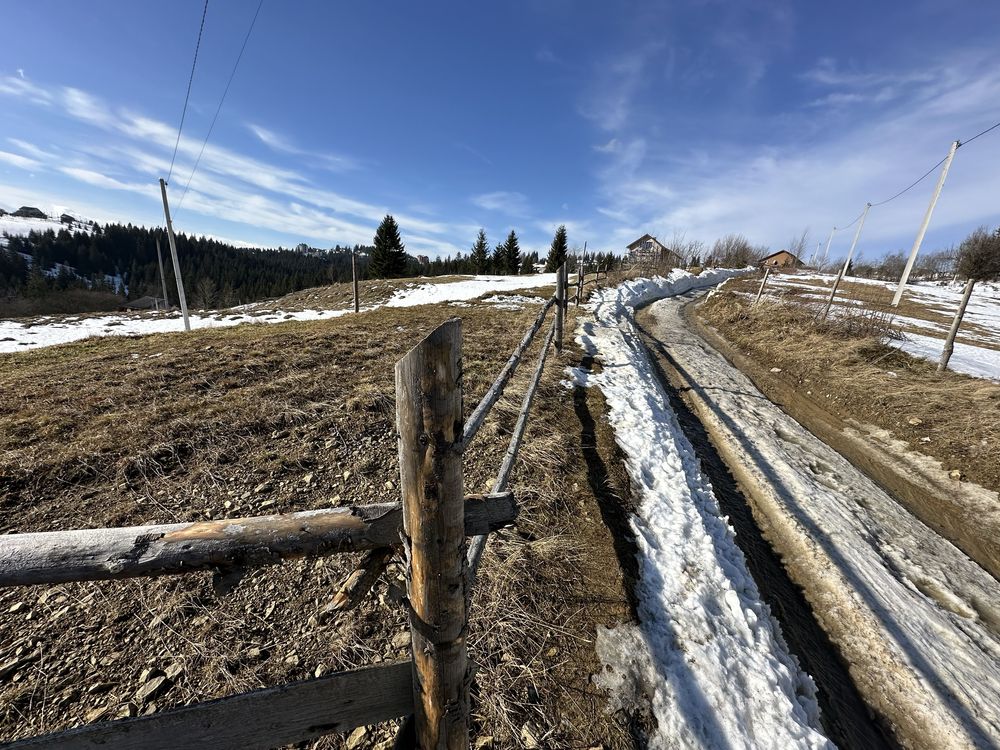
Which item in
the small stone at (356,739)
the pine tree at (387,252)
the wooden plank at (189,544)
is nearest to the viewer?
the wooden plank at (189,544)

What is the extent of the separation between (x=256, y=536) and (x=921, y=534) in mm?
7371

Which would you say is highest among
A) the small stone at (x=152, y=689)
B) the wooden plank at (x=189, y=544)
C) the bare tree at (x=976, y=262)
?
the bare tree at (x=976, y=262)

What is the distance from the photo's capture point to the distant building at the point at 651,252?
173 ft

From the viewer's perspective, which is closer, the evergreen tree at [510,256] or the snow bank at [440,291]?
the snow bank at [440,291]

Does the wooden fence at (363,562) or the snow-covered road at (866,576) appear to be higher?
the wooden fence at (363,562)

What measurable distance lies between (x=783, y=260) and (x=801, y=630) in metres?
94.9

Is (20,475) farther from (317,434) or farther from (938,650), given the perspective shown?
(938,650)

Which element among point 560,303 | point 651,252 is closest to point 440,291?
point 560,303

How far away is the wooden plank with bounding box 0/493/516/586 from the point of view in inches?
45.8

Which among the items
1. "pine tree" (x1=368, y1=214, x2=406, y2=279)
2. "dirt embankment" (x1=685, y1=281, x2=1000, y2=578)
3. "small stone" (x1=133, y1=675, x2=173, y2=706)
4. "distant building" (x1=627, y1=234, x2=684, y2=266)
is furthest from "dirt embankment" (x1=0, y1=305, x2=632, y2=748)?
"distant building" (x1=627, y1=234, x2=684, y2=266)

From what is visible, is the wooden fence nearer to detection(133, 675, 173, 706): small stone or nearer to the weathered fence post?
detection(133, 675, 173, 706): small stone

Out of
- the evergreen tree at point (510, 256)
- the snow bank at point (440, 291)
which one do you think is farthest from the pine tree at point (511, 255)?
the snow bank at point (440, 291)

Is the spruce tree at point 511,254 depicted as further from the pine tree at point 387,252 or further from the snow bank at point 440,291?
the snow bank at point 440,291

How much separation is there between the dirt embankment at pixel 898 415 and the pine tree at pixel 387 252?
142ft
